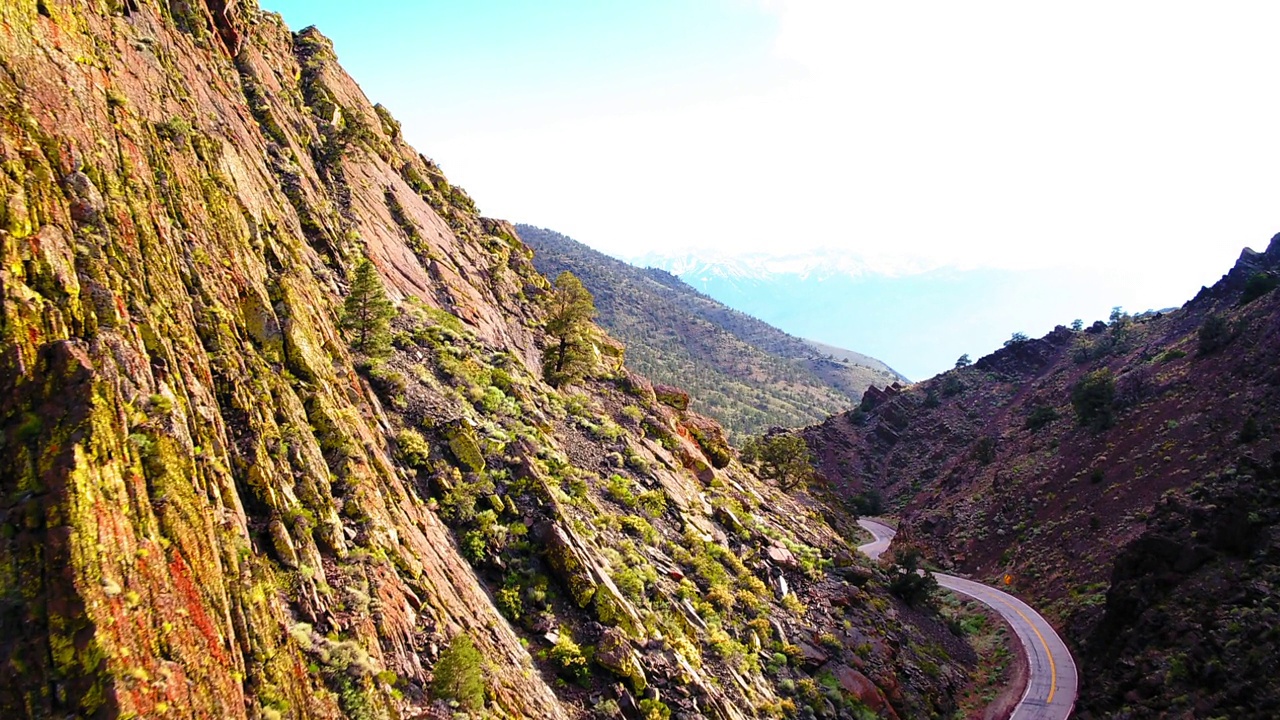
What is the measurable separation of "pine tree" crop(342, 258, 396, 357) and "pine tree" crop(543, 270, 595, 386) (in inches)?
551

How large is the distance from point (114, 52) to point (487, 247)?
31.7 meters

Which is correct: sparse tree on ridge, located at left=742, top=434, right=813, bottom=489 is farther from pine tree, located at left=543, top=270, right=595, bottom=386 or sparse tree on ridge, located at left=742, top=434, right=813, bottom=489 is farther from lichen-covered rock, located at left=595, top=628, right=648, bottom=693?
lichen-covered rock, located at left=595, top=628, right=648, bottom=693

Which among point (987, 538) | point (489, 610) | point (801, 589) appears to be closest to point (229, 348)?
point (489, 610)

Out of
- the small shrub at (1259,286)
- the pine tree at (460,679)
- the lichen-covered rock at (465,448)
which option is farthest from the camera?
the small shrub at (1259,286)

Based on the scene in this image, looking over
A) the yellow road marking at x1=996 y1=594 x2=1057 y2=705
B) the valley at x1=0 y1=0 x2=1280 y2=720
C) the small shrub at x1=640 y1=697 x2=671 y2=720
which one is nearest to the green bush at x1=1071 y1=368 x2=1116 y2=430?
the valley at x1=0 y1=0 x2=1280 y2=720

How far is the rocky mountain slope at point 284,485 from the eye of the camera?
8906mm

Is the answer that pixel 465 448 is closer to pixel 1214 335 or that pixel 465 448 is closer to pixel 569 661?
pixel 569 661

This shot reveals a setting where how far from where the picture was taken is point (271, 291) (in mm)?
17609

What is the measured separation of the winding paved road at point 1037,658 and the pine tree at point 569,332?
2772cm

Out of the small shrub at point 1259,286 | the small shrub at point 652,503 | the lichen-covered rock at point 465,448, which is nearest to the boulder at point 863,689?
the small shrub at point 652,503

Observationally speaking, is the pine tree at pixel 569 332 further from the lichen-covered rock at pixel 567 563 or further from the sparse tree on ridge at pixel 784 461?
the sparse tree on ridge at pixel 784 461

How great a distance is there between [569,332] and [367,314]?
15320mm

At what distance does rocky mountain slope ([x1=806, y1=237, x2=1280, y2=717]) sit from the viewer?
25.5 m

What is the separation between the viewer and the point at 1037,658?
108 ft
